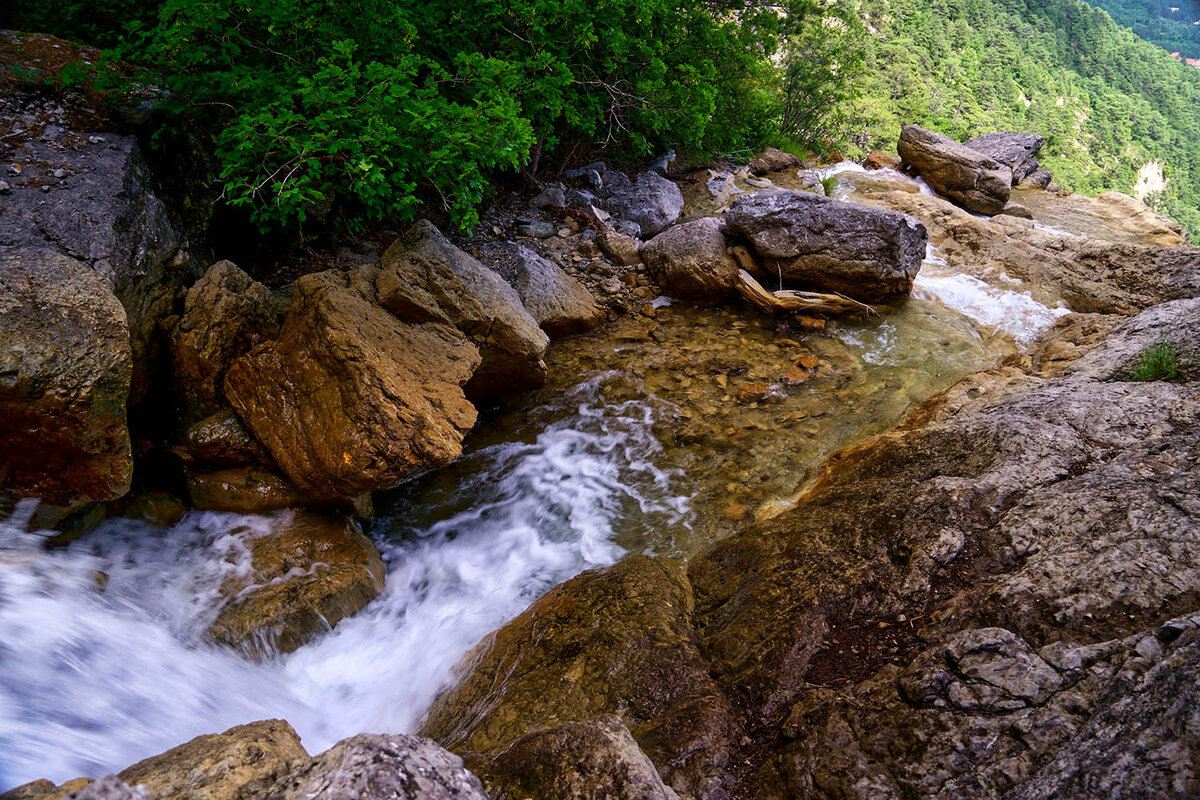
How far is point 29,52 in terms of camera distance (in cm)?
488

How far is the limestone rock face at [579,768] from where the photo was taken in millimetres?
1939

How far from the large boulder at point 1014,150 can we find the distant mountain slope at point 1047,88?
16.2 ft

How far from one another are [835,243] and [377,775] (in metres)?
8.07

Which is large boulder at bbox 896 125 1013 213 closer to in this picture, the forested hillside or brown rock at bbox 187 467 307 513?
brown rock at bbox 187 467 307 513

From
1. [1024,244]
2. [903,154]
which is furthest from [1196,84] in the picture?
[1024,244]

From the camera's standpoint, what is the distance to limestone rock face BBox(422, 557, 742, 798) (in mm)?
2621

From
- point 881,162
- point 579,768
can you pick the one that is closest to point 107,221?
point 579,768

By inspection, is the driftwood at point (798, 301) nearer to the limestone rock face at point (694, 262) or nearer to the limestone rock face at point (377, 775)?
the limestone rock face at point (694, 262)

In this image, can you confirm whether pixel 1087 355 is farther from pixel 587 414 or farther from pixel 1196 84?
pixel 1196 84

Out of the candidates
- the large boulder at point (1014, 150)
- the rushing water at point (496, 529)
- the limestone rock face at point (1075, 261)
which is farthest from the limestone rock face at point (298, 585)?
the large boulder at point (1014, 150)

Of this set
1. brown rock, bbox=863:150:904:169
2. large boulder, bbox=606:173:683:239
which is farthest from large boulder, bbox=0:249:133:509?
brown rock, bbox=863:150:904:169

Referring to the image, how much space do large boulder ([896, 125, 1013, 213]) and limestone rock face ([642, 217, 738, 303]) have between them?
10213mm

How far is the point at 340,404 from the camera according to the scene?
4.48m

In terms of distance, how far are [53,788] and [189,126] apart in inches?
228
